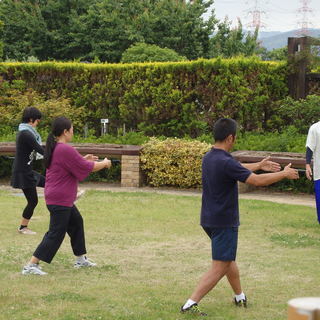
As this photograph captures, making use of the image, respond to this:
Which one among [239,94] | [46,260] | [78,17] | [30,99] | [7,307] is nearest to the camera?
[7,307]

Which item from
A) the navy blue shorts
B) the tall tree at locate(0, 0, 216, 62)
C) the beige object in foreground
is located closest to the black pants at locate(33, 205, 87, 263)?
the navy blue shorts

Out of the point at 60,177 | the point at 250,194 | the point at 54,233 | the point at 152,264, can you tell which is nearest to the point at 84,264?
A: the point at 54,233

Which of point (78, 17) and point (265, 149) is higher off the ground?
point (78, 17)

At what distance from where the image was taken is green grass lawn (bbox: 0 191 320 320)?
683cm

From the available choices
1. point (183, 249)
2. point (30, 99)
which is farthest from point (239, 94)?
point (183, 249)

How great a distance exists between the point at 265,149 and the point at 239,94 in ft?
5.17

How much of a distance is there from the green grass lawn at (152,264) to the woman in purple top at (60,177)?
30 centimetres

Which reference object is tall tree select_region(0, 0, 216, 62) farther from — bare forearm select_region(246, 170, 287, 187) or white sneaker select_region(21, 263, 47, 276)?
bare forearm select_region(246, 170, 287, 187)

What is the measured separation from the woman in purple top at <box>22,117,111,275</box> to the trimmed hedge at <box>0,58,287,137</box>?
9.42 m

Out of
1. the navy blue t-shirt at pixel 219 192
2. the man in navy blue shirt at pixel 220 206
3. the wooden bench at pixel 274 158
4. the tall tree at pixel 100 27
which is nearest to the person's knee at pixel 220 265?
the man in navy blue shirt at pixel 220 206

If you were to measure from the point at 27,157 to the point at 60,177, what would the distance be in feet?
8.10

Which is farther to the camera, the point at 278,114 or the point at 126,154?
the point at 278,114

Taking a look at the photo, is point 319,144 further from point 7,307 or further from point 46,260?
point 7,307

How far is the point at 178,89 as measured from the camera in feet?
58.3
